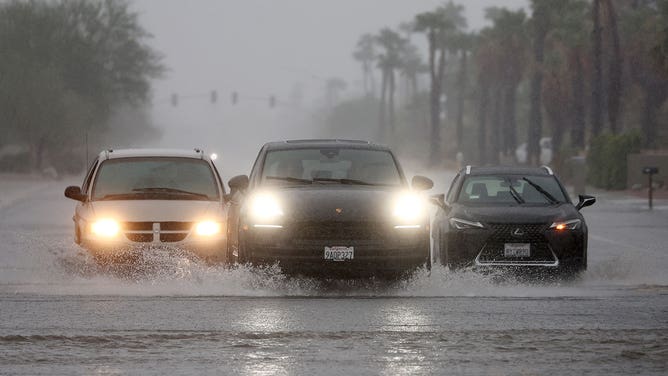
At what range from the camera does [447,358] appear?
10.9 metres

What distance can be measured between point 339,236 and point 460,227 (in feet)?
7.25

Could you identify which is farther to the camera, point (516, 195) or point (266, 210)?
point (516, 195)

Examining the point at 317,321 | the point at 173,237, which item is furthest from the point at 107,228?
the point at 317,321

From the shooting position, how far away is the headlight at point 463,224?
17.5m

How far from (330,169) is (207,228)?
1651mm

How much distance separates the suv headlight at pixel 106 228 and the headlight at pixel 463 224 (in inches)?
158

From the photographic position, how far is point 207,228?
17688 millimetres

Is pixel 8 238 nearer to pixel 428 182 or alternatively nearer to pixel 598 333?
pixel 428 182

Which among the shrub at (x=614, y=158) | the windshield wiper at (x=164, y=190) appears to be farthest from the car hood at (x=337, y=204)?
the shrub at (x=614, y=158)

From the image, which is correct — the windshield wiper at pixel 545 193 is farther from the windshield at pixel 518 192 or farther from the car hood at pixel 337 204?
the car hood at pixel 337 204

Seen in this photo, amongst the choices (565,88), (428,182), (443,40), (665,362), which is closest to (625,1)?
(565,88)

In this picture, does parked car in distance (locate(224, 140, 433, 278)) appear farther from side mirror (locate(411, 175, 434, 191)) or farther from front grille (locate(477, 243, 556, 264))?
front grille (locate(477, 243, 556, 264))

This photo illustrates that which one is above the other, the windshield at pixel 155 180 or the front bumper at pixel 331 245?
the windshield at pixel 155 180

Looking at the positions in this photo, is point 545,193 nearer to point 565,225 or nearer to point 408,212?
point 565,225
